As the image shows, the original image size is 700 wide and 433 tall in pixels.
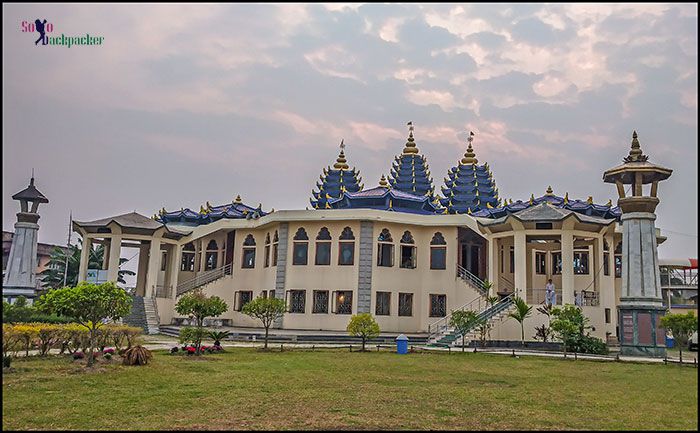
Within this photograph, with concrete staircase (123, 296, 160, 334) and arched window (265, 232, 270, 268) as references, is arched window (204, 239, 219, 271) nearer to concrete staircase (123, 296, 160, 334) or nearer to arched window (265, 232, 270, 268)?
arched window (265, 232, 270, 268)

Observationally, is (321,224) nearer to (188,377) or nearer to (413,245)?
(413,245)

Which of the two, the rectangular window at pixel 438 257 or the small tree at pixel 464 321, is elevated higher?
the rectangular window at pixel 438 257

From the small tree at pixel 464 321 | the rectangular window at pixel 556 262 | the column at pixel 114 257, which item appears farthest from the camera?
the rectangular window at pixel 556 262

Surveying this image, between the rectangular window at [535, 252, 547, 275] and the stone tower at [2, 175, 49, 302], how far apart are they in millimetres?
26754

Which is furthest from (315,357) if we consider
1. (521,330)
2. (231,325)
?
(231,325)

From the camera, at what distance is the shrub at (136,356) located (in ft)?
49.0

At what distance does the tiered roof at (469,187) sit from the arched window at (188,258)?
16.4m

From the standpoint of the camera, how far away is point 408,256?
101ft

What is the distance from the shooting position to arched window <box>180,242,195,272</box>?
3725cm

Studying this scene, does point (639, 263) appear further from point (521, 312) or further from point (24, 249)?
point (24, 249)

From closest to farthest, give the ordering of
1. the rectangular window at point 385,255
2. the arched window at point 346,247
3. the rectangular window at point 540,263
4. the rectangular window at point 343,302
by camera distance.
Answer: the rectangular window at point 343,302 → the arched window at point 346,247 → the rectangular window at point 385,255 → the rectangular window at point 540,263

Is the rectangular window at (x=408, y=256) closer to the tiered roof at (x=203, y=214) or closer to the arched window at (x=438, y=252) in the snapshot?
the arched window at (x=438, y=252)

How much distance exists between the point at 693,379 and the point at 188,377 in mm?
11508

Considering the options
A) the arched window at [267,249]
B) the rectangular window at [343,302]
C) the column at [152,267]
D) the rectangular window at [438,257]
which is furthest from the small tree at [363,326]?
the column at [152,267]
